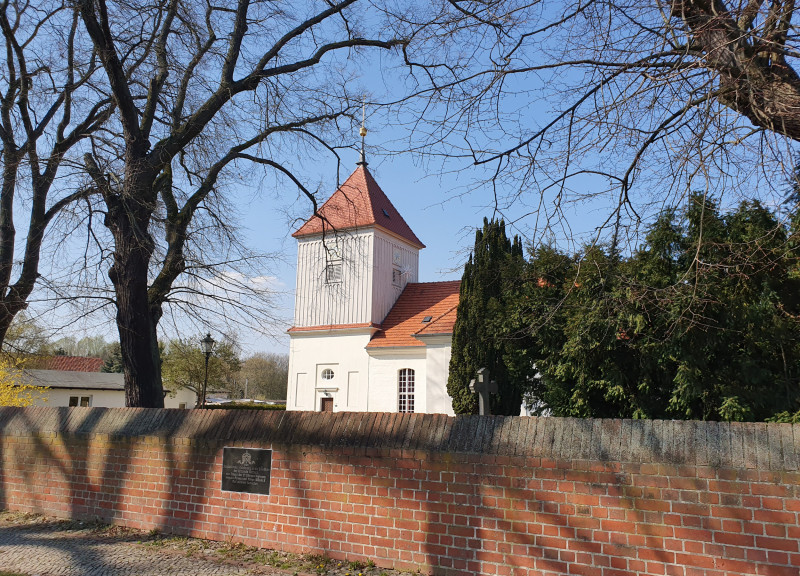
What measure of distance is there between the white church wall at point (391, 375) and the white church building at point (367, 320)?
1.8 inches

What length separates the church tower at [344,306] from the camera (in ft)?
95.4

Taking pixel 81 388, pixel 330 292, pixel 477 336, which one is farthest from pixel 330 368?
pixel 81 388

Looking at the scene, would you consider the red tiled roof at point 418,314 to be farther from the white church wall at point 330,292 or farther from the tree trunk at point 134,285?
the tree trunk at point 134,285

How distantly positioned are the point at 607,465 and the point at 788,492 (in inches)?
49.4

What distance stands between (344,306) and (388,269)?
10.1ft

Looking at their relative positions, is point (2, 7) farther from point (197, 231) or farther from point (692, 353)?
point (692, 353)

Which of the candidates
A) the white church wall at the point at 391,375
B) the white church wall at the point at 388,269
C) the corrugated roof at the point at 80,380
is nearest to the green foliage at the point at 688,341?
the white church wall at the point at 391,375

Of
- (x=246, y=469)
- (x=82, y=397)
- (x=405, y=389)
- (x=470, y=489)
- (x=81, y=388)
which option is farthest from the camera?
(x=82, y=397)

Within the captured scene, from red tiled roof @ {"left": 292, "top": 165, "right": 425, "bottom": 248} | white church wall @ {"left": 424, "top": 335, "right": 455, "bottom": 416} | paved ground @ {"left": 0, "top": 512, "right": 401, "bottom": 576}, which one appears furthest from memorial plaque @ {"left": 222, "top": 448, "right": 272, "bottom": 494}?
red tiled roof @ {"left": 292, "top": 165, "right": 425, "bottom": 248}

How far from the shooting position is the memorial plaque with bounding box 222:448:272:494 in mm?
6531

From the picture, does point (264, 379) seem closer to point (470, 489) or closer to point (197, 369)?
point (197, 369)

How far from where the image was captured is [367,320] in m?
29.4

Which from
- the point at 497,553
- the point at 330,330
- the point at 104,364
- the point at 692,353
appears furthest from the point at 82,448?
the point at 104,364

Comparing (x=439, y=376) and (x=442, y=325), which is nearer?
(x=439, y=376)
